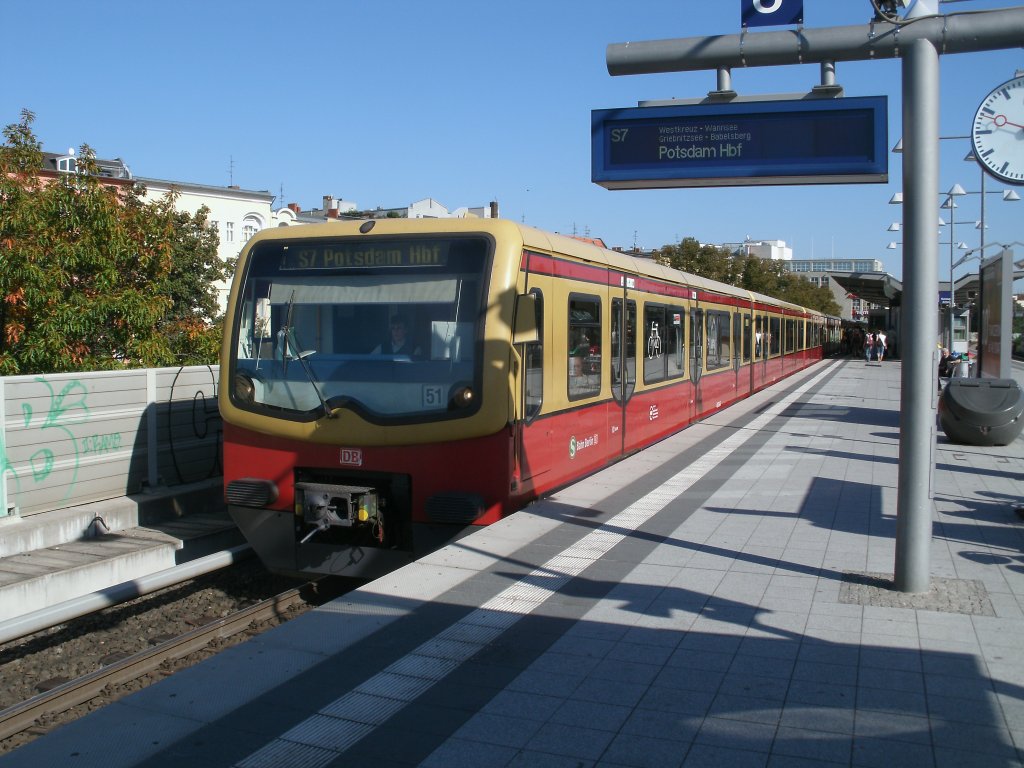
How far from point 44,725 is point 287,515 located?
2.44m

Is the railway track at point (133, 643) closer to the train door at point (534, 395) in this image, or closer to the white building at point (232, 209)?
the train door at point (534, 395)

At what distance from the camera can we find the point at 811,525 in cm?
816

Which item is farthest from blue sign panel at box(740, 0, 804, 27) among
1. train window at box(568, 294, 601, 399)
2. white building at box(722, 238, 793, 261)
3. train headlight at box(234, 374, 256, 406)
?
white building at box(722, 238, 793, 261)

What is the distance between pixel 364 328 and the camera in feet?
24.5

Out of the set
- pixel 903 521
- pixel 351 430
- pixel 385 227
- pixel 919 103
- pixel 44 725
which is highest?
pixel 919 103

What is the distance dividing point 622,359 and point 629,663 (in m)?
6.56

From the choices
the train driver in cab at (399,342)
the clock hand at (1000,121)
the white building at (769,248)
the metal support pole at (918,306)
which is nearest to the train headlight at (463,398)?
the train driver in cab at (399,342)

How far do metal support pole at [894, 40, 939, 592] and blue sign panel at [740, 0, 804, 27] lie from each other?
2.81 feet

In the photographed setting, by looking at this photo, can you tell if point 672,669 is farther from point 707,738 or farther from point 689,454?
point 689,454

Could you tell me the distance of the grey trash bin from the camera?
13.5m

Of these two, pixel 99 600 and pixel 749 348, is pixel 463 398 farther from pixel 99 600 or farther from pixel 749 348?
pixel 749 348

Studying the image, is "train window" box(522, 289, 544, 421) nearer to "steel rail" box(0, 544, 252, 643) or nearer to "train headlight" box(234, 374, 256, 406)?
"train headlight" box(234, 374, 256, 406)

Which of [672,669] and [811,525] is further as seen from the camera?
[811,525]

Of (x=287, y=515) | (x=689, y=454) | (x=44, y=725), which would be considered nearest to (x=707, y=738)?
(x=44, y=725)
